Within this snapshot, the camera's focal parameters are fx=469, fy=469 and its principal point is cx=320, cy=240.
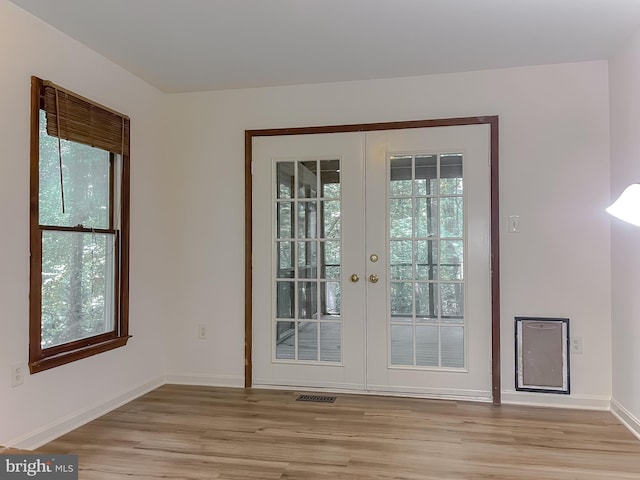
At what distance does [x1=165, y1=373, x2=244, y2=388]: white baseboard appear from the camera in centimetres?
387

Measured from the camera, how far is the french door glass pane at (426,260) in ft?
11.6

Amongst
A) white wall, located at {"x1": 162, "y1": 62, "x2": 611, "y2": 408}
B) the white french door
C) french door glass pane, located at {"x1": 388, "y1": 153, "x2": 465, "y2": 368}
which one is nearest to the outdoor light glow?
white wall, located at {"x1": 162, "y1": 62, "x2": 611, "y2": 408}

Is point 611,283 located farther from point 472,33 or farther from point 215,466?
point 215,466

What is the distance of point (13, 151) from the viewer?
8.24 feet

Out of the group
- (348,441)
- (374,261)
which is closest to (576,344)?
(374,261)

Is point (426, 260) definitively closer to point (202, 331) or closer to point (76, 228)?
point (202, 331)

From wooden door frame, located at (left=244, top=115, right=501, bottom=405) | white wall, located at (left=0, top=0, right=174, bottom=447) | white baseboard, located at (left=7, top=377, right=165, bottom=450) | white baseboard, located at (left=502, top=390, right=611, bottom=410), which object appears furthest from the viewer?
wooden door frame, located at (left=244, top=115, right=501, bottom=405)

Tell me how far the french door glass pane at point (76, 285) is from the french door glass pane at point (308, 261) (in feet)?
4.14

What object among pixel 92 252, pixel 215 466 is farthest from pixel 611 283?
pixel 92 252

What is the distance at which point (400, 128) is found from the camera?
3615 mm

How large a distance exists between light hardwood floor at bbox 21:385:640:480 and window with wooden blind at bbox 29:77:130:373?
1.98ft

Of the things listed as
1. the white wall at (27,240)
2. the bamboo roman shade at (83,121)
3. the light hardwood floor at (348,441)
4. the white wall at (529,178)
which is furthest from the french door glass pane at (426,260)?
the bamboo roman shade at (83,121)

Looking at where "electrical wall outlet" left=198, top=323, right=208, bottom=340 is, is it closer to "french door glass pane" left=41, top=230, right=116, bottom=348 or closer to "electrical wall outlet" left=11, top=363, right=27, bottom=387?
"french door glass pane" left=41, top=230, right=116, bottom=348

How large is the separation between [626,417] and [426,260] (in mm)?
1616
